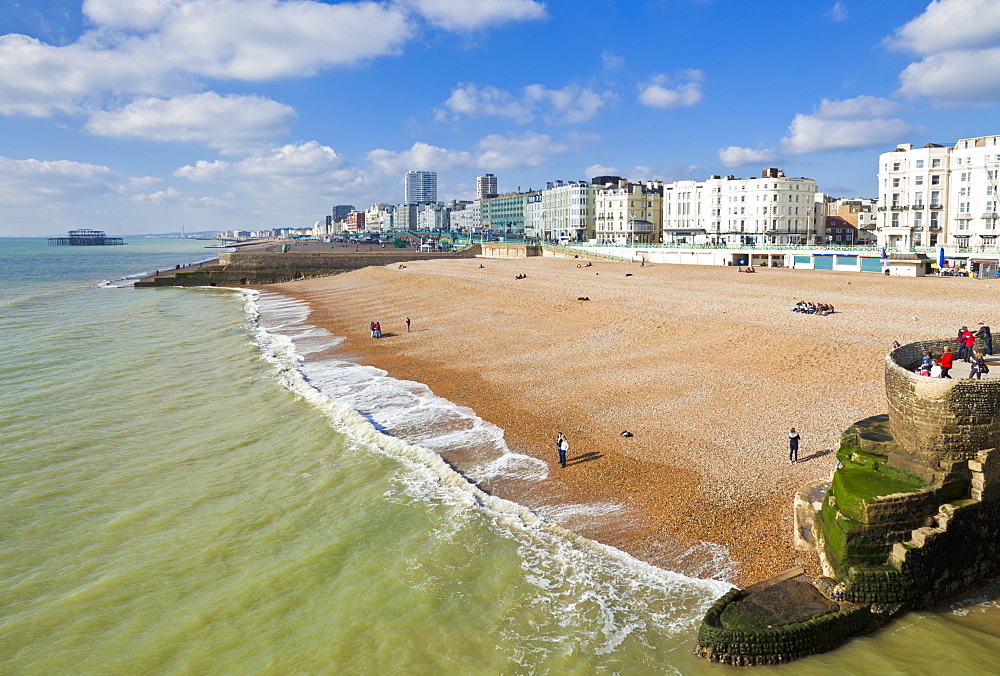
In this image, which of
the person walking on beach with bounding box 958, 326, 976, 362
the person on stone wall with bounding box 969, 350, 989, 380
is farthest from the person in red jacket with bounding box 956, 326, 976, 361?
the person on stone wall with bounding box 969, 350, 989, 380

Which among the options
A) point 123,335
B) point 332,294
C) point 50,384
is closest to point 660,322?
point 50,384

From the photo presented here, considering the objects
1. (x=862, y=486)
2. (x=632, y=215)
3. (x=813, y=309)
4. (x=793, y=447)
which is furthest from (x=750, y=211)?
(x=862, y=486)

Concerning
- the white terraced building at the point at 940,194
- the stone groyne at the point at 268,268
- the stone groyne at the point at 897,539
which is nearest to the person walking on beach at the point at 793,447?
the stone groyne at the point at 897,539

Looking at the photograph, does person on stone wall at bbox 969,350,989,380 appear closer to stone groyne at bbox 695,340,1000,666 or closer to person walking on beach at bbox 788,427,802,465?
stone groyne at bbox 695,340,1000,666

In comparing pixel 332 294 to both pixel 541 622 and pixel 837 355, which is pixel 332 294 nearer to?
pixel 837 355

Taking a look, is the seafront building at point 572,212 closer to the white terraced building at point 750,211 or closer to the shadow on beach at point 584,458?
the white terraced building at point 750,211

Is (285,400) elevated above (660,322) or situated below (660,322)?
below

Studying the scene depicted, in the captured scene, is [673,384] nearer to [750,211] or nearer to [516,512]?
[516,512]
